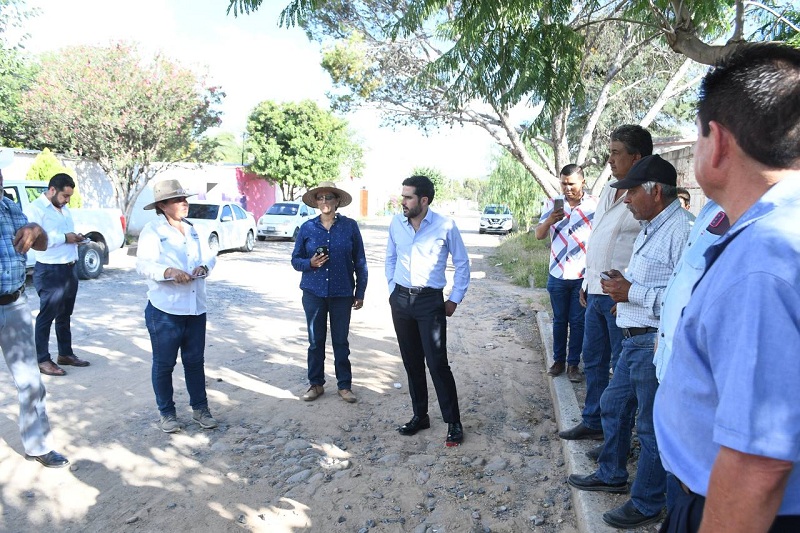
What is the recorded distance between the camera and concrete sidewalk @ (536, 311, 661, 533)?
299 cm

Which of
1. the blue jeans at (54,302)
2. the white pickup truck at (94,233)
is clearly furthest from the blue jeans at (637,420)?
the white pickup truck at (94,233)

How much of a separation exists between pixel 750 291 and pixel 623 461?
2.47 meters

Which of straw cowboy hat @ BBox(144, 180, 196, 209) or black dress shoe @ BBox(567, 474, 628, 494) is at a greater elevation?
straw cowboy hat @ BBox(144, 180, 196, 209)

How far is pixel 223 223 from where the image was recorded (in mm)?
16734

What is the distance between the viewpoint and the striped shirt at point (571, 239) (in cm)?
528

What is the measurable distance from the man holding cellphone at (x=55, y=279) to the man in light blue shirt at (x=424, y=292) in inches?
145

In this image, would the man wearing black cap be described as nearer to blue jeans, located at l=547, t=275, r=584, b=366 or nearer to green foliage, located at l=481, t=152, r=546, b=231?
blue jeans, located at l=547, t=275, r=584, b=366

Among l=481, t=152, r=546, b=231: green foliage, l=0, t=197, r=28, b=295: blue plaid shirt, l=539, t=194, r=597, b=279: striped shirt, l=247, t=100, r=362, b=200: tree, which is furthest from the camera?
l=247, t=100, r=362, b=200: tree

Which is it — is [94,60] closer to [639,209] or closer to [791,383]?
[639,209]

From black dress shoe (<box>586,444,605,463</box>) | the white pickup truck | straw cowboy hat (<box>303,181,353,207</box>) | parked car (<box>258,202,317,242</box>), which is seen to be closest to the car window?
parked car (<box>258,202,317,242</box>)

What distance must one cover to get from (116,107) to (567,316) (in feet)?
55.0

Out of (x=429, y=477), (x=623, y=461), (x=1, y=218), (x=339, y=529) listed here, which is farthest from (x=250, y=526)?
(x=1, y=218)

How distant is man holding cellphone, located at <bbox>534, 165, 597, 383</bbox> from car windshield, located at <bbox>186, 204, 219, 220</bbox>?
43.3 ft

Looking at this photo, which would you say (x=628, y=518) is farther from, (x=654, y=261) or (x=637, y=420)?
(x=654, y=261)
